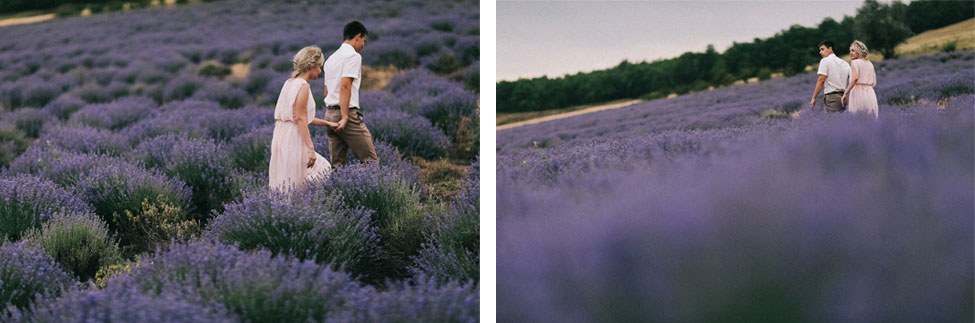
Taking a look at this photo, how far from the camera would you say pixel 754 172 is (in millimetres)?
1823

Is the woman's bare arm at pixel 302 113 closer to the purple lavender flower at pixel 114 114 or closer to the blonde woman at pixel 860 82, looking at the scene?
the blonde woman at pixel 860 82

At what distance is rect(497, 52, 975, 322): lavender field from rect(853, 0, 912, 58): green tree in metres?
0.09

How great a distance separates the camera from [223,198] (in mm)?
4270

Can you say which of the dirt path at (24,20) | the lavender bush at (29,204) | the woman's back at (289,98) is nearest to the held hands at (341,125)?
the woman's back at (289,98)

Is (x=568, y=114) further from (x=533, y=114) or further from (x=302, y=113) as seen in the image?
(x=302, y=113)

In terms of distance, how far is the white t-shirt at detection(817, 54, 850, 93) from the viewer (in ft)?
6.66

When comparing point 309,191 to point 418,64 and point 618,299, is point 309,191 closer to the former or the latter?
point 618,299

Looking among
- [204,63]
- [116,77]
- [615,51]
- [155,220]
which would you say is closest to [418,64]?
[204,63]

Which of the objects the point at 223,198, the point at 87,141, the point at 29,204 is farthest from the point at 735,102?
the point at 87,141

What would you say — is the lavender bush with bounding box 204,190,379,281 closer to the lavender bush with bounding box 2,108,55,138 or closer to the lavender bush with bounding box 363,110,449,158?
the lavender bush with bounding box 363,110,449,158

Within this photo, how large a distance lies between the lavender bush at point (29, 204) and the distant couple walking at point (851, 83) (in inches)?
151

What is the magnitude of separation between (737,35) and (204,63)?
1014cm

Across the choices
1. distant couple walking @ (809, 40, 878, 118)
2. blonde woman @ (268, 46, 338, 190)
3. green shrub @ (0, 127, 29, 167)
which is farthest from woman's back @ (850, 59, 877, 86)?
green shrub @ (0, 127, 29, 167)

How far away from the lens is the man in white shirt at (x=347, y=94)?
3678 millimetres
